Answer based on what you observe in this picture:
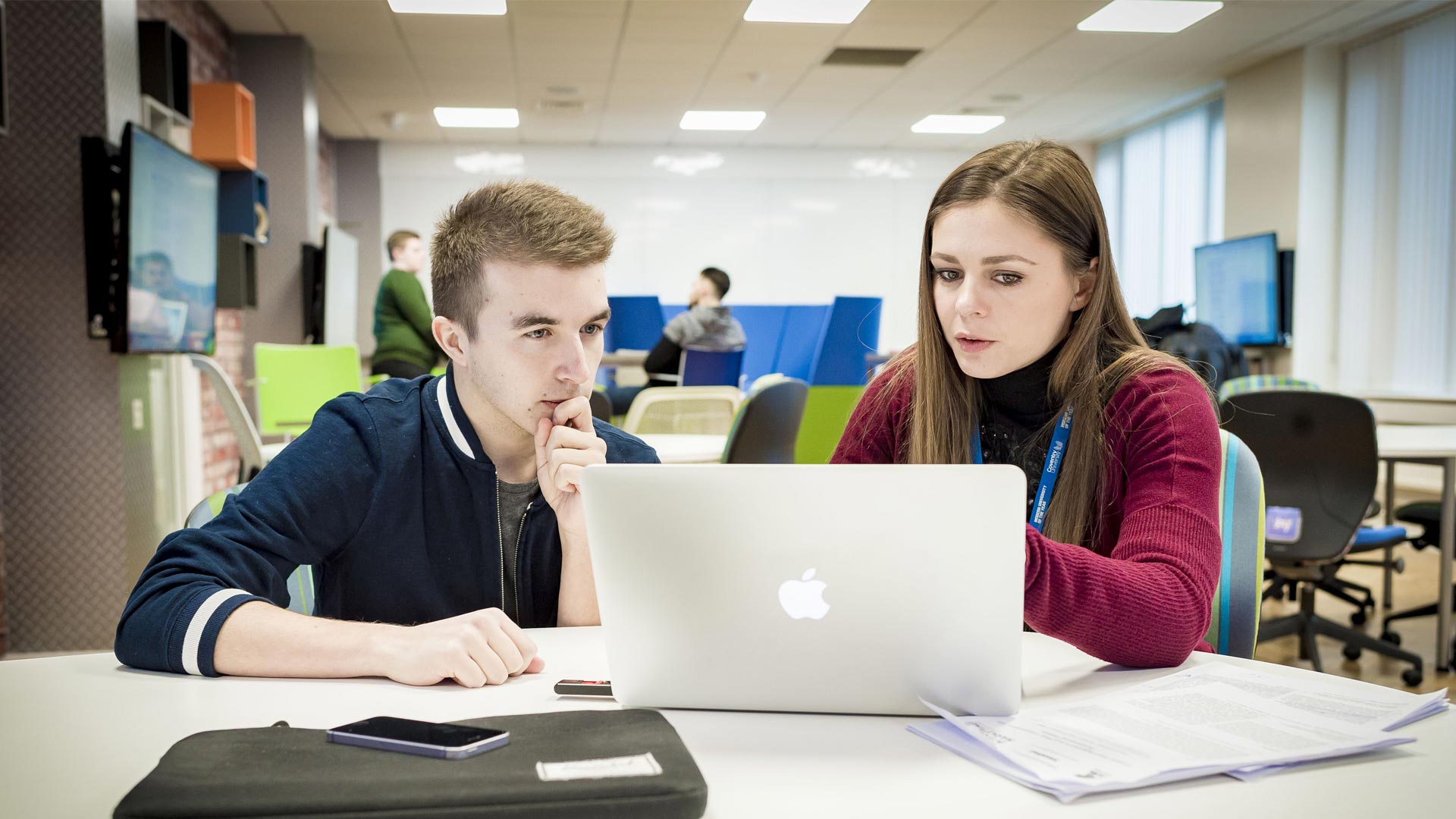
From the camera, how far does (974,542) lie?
0.75 metres

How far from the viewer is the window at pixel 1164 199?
27.5ft

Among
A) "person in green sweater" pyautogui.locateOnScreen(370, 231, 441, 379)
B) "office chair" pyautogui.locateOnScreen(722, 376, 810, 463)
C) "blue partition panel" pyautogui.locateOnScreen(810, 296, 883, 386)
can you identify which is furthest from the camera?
"blue partition panel" pyautogui.locateOnScreen(810, 296, 883, 386)

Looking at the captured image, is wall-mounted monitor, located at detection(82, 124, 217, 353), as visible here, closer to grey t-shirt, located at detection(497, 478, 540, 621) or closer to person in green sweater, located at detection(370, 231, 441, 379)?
person in green sweater, located at detection(370, 231, 441, 379)

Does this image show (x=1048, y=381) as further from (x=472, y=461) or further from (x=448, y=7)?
(x=448, y=7)

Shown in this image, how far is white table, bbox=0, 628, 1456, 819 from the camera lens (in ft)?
2.19

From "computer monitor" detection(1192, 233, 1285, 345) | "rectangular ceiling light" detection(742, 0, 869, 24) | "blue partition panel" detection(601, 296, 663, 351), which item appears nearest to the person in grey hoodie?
"blue partition panel" detection(601, 296, 663, 351)

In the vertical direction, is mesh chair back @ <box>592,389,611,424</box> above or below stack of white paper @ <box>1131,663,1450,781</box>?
above

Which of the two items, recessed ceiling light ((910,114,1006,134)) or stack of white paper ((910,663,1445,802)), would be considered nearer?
stack of white paper ((910,663,1445,802))

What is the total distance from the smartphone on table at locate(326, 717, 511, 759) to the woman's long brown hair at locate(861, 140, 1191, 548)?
0.85 m

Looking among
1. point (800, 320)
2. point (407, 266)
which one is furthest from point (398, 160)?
point (800, 320)

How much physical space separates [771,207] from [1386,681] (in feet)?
26.4

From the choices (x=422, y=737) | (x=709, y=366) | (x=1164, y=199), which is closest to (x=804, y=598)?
(x=422, y=737)

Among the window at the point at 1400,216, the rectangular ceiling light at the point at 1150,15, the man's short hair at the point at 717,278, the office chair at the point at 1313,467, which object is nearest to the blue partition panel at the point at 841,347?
the man's short hair at the point at 717,278

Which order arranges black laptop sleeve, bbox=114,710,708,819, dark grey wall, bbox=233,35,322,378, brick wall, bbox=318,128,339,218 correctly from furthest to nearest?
brick wall, bbox=318,128,339,218, dark grey wall, bbox=233,35,322,378, black laptop sleeve, bbox=114,710,708,819
